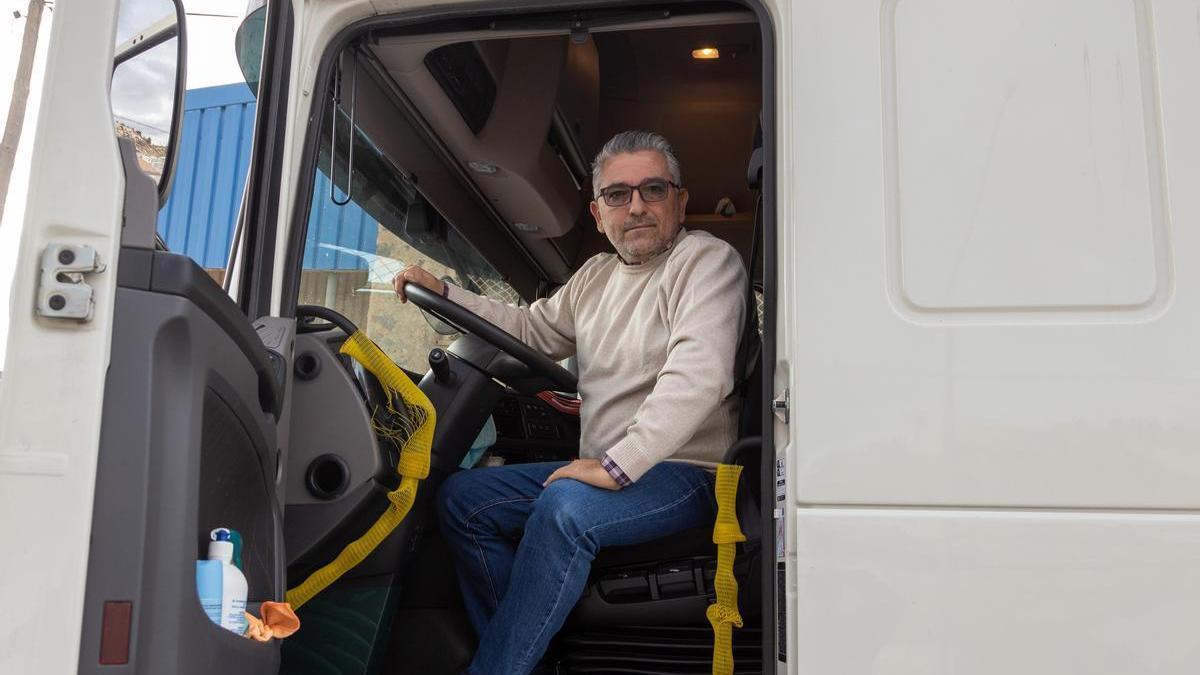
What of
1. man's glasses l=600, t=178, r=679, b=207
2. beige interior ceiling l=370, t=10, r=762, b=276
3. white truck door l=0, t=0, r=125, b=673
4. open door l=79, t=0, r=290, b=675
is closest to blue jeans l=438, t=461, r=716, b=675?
open door l=79, t=0, r=290, b=675

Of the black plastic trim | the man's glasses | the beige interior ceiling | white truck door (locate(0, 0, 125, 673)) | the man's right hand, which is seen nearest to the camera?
white truck door (locate(0, 0, 125, 673))

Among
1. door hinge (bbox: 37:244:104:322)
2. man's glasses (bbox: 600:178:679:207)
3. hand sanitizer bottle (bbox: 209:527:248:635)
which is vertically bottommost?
hand sanitizer bottle (bbox: 209:527:248:635)

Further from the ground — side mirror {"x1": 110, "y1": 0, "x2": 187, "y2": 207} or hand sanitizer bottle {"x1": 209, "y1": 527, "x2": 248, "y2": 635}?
side mirror {"x1": 110, "y1": 0, "x2": 187, "y2": 207}

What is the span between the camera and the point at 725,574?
71.2 inches

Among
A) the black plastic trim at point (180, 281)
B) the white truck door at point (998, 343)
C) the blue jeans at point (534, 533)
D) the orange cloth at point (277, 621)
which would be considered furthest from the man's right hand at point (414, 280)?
the white truck door at point (998, 343)

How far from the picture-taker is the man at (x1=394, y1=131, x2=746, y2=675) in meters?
1.92

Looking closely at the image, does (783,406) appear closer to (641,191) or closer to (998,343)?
(998,343)

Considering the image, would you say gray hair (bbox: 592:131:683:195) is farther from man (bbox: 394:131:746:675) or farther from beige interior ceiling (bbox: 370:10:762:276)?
beige interior ceiling (bbox: 370:10:762:276)

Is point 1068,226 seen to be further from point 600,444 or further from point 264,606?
point 264,606

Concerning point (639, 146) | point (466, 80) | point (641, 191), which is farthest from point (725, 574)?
point (466, 80)

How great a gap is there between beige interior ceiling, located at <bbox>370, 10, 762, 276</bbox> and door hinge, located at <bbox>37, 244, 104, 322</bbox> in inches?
40.0

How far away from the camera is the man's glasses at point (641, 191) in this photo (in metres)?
2.36

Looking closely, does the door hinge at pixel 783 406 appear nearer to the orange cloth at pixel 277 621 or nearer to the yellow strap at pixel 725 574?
the yellow strap at pixel 725 574

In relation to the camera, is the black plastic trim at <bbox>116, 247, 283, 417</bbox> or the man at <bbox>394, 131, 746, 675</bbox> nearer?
the black plastic trim at <bbox>116, 247, 283, 417</bbox>
